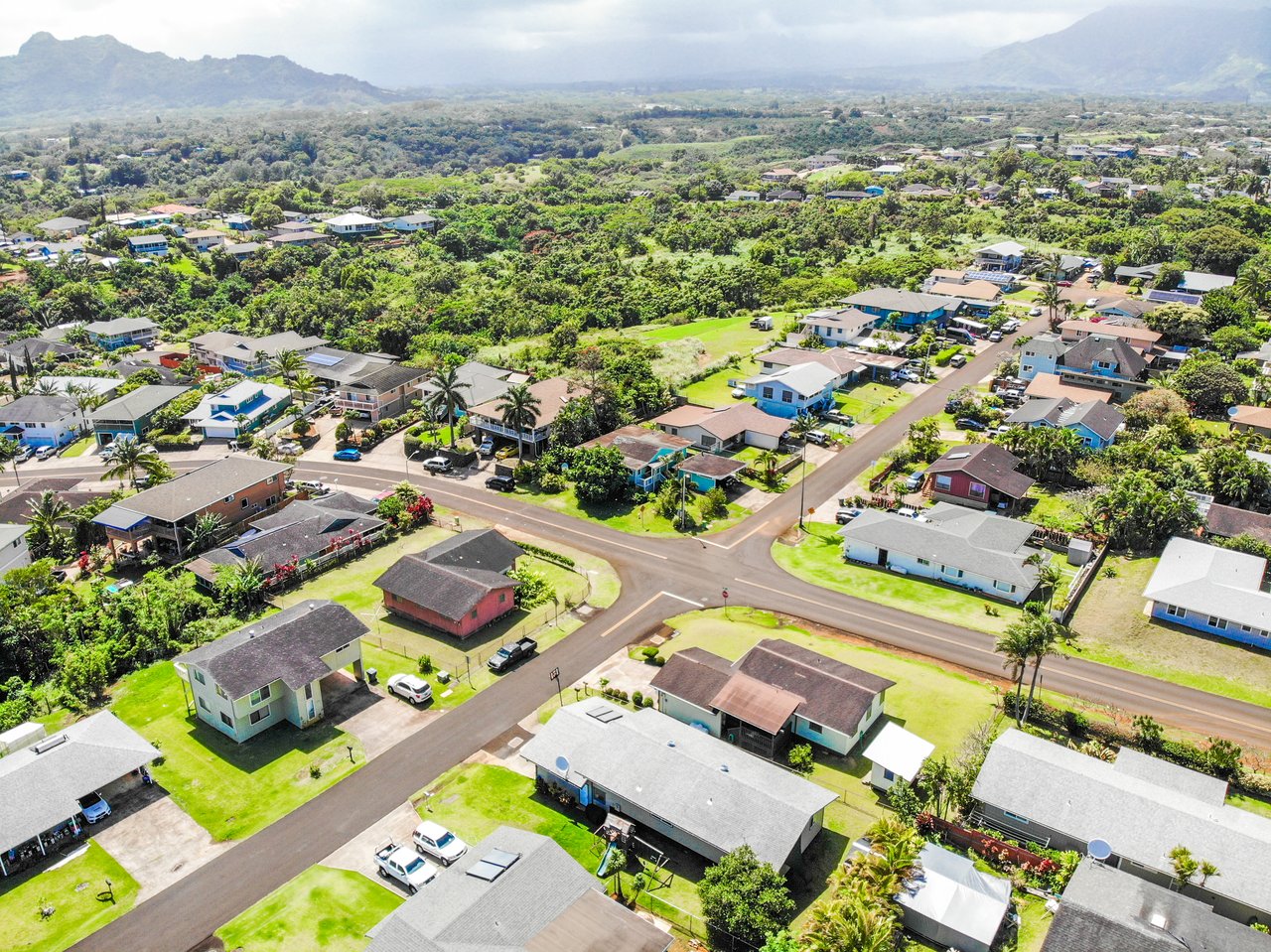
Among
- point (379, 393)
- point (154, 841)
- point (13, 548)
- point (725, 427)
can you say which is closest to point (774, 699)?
point (154, 841)

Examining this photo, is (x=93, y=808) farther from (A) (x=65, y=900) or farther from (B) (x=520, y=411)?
(B) (x=520, y=411)

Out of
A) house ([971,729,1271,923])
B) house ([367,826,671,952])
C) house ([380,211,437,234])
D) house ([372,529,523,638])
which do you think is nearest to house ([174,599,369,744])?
house ([372,529,523,638])

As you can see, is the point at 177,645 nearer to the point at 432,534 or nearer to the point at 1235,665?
the point at 432,534

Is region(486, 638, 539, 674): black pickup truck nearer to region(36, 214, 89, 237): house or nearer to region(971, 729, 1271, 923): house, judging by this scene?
region(971, 729, 1271, 923): house

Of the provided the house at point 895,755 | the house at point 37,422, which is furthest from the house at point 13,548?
the house at point 895,755

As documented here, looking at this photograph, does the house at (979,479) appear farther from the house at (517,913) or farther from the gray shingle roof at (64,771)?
the gray shingle roof at (64,771)
